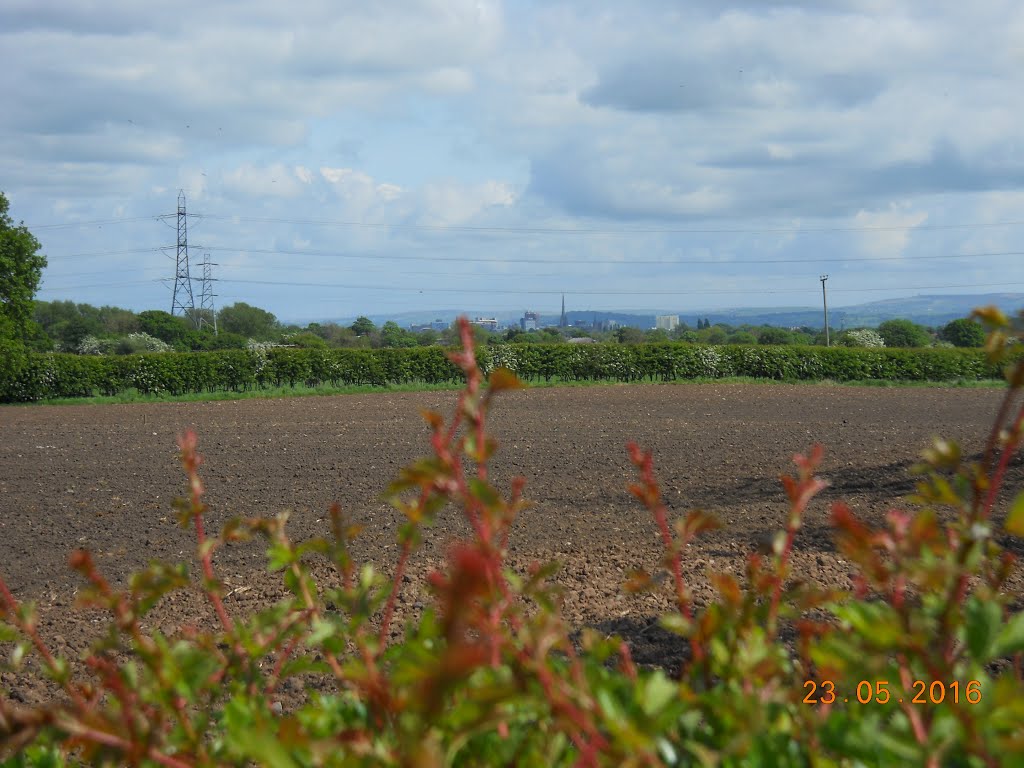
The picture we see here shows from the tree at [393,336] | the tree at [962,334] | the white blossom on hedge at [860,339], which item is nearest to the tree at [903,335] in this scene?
the tree at [962,334]

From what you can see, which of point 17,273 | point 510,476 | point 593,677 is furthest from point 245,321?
point 593,677

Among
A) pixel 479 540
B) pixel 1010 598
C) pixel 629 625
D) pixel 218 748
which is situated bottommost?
pixel 629 625

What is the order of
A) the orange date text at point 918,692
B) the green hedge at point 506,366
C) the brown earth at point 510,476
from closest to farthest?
1. the orange date text at point 918,692
2. the brown earth at point 510,476
3. the green hedge at point 506,366

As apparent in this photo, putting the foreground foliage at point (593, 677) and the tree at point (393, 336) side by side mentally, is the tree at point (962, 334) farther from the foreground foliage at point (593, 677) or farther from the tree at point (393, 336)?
the foreground foliage at point (593, 677)

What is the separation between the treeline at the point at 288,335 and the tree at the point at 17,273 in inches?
22.7

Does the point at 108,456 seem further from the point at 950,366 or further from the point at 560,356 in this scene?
the point at 950,366

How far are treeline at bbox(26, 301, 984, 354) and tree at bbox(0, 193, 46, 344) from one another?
577 mm

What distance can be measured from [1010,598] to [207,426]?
1469 cm

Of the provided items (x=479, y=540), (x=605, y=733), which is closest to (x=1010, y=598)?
(x=605, y=733)

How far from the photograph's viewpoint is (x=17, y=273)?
24891mm

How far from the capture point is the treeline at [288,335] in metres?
39.3

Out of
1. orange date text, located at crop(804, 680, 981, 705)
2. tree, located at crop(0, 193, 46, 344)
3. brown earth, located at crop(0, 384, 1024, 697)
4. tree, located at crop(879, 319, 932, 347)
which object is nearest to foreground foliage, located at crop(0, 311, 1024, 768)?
orange date text, located at crop(804, 680, 981, 705)

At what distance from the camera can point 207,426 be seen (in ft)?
49.5

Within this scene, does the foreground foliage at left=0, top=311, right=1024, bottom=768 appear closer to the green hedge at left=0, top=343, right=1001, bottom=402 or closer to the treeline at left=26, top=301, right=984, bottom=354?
the green hedge at left=0, top=343, right=1001, bottom=402
